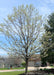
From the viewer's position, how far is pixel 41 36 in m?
11.9

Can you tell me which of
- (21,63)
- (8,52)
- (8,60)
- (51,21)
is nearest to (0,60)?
(8,60)

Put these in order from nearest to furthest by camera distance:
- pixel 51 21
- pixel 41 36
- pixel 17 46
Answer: pixel 17 46, pixel 41 36, pixel 51 21

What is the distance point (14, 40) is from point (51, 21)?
9848 millimetres

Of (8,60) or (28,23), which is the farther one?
(8,60)

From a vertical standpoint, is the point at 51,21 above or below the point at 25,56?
above

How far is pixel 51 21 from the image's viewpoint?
18.6m

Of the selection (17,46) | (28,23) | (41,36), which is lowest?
(17,46)

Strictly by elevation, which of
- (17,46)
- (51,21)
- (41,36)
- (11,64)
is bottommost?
(11,64)

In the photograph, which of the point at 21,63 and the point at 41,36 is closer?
the point at 41,36

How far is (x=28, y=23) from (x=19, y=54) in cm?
340

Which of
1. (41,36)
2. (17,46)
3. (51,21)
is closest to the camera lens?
(17,46)

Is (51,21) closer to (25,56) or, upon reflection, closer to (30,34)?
(30,34)

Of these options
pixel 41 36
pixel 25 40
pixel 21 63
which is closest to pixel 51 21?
pixel 41 36

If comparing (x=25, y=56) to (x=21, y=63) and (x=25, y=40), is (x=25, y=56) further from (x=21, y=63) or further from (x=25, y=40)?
(x=21, y=63)
